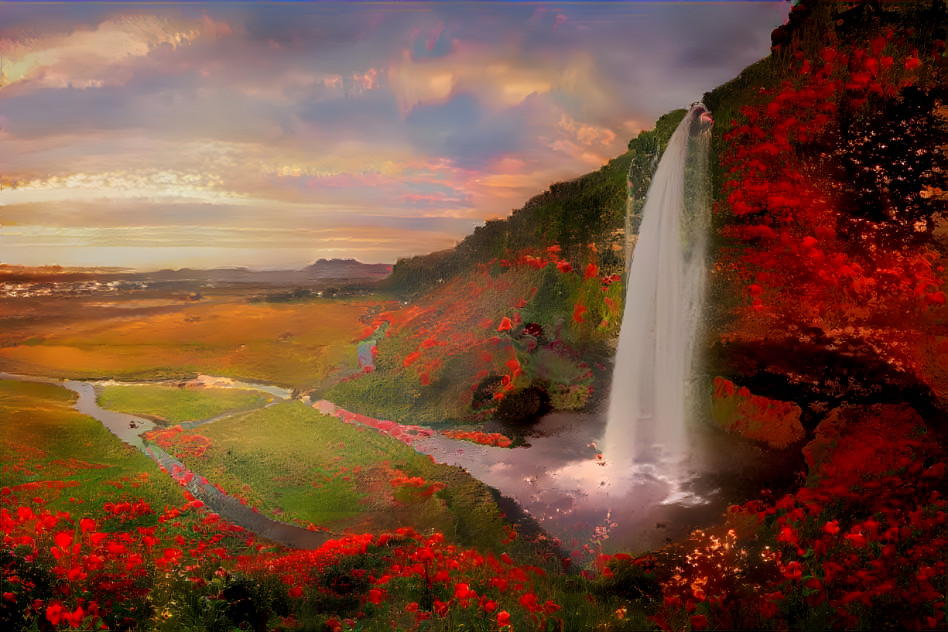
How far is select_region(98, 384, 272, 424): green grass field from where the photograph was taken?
11.9m

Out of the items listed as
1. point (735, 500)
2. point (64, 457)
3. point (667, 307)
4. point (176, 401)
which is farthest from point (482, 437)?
point (64, 457)

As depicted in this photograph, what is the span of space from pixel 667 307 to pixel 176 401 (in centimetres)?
1229

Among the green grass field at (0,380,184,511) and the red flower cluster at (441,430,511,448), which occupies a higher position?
the green grass field at (0,380,184,511)

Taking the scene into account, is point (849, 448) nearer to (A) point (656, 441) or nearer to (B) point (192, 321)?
(A) point (656, 441)

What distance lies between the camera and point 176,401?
1291 cm

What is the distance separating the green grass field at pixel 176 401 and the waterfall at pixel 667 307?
9958 mm

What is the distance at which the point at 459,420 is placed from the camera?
1511cm

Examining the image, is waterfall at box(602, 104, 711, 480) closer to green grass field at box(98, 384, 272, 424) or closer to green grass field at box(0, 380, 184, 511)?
green grass field at box(0, 380, 184, 511)

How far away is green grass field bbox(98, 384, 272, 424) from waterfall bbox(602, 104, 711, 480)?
9.96 m

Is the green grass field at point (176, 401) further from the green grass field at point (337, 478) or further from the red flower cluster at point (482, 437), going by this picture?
the red flower cluster at point (482, 437)

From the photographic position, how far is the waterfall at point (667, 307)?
11156 mm

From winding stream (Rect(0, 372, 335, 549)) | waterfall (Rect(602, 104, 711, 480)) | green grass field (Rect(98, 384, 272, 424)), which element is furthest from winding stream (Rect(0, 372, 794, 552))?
waterfall (Rect(602, 104, 711, 480))

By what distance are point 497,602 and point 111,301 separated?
11.9 m

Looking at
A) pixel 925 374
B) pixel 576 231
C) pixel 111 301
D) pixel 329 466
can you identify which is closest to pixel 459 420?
pixel 329 466
